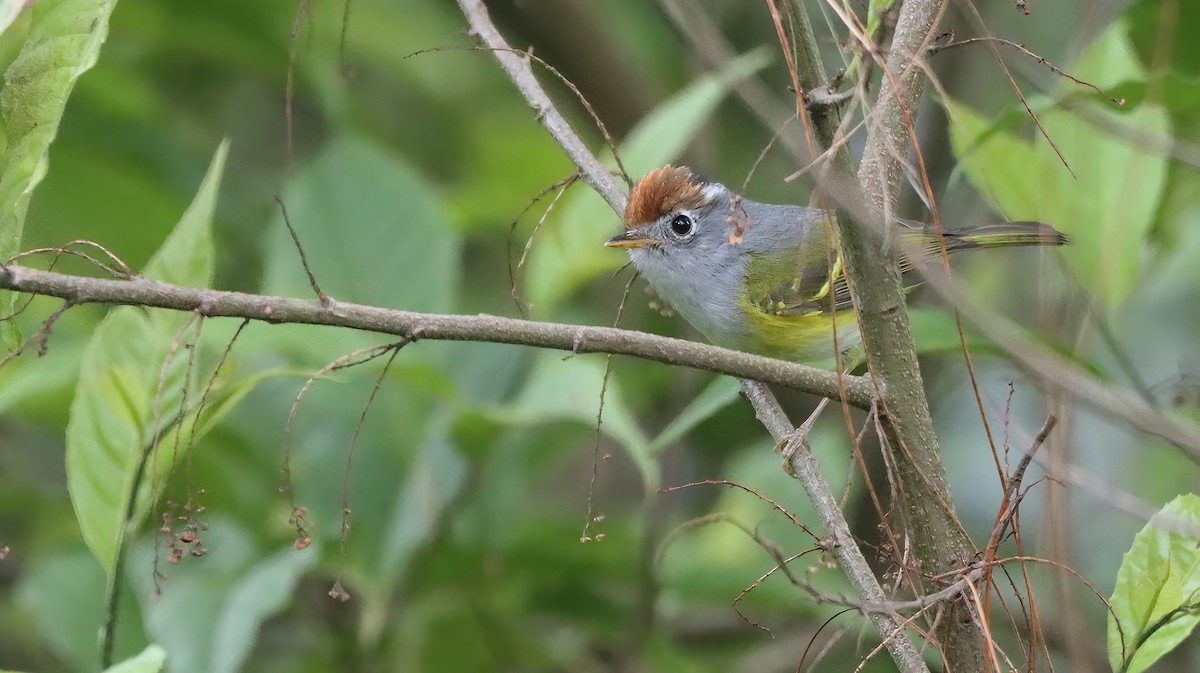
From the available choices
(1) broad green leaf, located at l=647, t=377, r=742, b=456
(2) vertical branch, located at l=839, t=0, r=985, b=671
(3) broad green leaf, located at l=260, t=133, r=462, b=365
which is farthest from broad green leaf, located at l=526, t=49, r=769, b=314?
(2) vertical branch, located at l=839, t=0, r=985, b=671

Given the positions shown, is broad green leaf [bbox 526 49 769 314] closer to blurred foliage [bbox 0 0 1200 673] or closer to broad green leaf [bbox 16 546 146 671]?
blurred foliage [bbox 0 0 1200 673]

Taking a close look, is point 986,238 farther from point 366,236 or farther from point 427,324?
point 427,324

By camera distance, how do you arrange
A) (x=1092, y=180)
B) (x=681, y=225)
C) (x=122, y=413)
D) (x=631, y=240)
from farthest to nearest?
(x=681, y=225)
(x=631, y=240)
(x=1092, y=180)
(x=122, y=413)

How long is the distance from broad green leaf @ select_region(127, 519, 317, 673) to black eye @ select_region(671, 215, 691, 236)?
1442 mm

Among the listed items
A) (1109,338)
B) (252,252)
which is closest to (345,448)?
(252,252)

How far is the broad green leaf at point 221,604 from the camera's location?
2.38 meters

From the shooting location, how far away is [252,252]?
4.11 meters

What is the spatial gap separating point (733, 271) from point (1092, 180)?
1.15 meters

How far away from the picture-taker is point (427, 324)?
62.9 inches

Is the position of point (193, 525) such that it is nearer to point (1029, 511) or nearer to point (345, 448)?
point (345, 448)

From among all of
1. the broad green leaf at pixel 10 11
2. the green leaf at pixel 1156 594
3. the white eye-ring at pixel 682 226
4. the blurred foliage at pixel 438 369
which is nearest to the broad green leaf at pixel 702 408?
the blurred foliage at pixel 438 369

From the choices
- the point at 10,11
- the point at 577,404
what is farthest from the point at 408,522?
the point at 10,11

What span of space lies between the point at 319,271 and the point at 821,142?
1996 mm

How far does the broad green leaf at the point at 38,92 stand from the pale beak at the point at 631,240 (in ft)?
5.28
